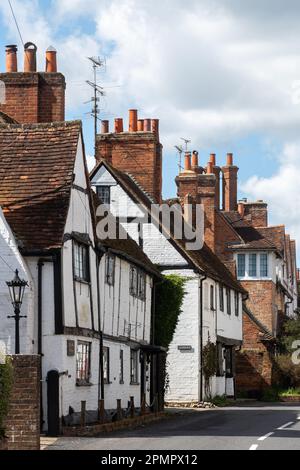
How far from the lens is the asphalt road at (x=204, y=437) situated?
2114cm

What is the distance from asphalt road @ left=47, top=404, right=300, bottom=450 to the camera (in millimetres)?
21141

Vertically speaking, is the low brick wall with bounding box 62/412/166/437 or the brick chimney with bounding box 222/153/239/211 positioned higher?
the brick chimney with bounding box 222/153/239/211

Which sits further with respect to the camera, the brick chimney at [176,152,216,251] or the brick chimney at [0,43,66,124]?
the brick chimney at [176,152,216,251]

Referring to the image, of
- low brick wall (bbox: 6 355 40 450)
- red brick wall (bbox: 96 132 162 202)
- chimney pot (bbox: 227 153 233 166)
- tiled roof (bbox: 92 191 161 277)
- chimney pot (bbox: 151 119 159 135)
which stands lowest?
low brick wall (bbox: 6 355 40 450)

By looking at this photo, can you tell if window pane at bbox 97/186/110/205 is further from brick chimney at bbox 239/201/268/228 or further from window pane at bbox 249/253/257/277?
brick chimney at bbox 239/201/268/228

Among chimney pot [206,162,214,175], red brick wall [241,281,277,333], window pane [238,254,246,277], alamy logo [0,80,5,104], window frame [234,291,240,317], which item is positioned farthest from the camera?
window pane [238,254,246,277]

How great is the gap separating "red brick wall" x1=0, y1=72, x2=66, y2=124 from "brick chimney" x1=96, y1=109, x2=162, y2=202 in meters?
12.3

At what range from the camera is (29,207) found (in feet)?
92.7

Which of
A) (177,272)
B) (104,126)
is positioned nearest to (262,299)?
(177,272)

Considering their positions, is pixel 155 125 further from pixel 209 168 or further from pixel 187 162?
pixel 209 168

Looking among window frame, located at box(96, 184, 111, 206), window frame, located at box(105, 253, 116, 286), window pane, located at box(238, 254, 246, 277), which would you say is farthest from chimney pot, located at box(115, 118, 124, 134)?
window pane, located at box(238, 254, 246, 277)

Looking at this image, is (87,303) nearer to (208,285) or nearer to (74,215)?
(74,215)

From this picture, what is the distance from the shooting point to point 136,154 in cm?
4662

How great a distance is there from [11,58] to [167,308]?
11.6m
